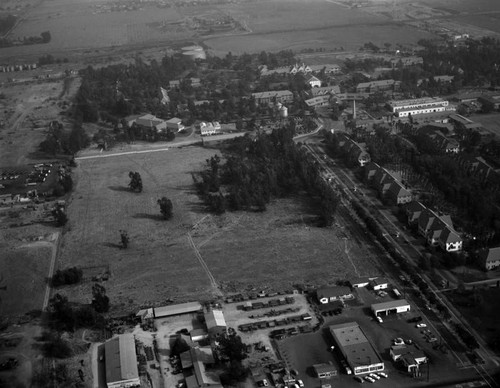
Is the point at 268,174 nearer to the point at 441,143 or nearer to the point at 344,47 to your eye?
the point at 441,143

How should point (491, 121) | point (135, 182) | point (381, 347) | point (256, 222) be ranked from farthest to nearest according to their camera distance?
point (491, 121)
point (135, 182)
point (256, 222)
point (381, 347)

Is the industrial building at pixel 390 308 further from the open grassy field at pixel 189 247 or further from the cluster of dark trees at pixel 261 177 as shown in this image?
the cluster of dark trees at pixel 261 177

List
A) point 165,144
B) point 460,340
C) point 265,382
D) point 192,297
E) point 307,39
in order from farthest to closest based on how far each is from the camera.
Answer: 1. point 307,39
2. point 165,144
3. point 192,297
4. point 460,340
5. point 265,382

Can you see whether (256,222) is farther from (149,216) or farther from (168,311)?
(168,311)

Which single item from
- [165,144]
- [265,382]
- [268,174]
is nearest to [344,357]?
[265,382]

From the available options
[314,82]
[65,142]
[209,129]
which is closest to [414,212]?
[209,129]

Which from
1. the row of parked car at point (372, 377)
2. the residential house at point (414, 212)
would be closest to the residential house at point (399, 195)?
the residential house at point (414, 212)
